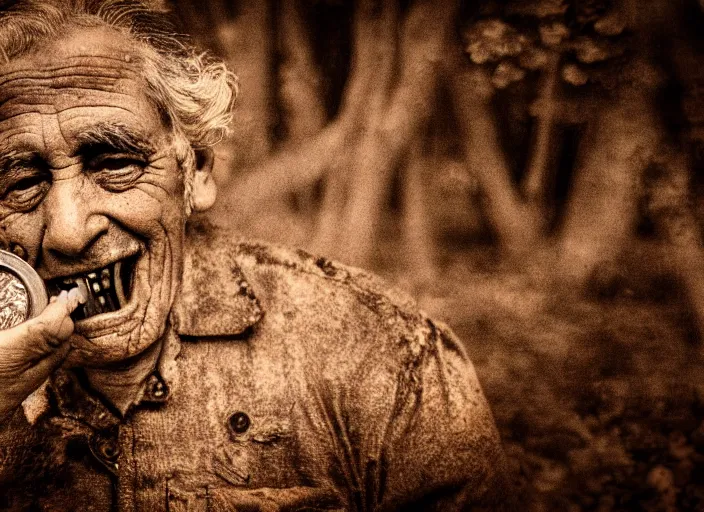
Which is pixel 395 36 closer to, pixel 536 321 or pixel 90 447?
pixel 536 321

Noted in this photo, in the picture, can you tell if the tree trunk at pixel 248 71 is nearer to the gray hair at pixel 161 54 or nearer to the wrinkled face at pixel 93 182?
the gray hair at pixel 161 54

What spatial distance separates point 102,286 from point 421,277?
53.8 inches

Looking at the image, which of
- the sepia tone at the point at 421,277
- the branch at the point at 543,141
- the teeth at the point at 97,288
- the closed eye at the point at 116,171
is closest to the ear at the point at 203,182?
the sepia tone at the point at 421,277

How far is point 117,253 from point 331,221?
3.77 feet

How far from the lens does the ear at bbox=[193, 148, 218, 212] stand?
2.97 m

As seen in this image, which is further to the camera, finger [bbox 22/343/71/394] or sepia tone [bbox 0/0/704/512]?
sepia tone [bbox 0/0/704/512]

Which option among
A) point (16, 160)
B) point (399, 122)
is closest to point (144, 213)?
point (16, 160)

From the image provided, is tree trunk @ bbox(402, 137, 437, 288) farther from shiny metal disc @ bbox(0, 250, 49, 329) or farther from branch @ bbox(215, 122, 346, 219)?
shiny metal disc @ bbox(0, 250, 49, 329)

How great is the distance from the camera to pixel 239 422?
294 cm

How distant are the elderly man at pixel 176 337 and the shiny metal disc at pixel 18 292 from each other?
10 cm

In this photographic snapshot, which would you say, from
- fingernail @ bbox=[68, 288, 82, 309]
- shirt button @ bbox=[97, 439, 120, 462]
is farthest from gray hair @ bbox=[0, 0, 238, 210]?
shirt button @ bbox=[97, 439, 120, 462]

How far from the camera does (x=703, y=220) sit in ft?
11.4

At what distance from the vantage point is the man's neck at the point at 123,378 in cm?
288

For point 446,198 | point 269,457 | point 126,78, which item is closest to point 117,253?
point 126,78
